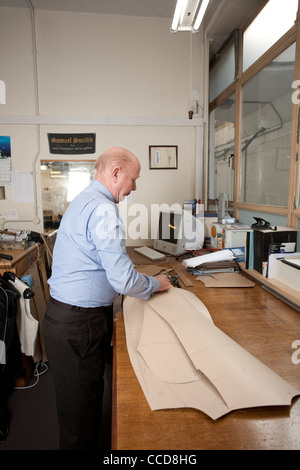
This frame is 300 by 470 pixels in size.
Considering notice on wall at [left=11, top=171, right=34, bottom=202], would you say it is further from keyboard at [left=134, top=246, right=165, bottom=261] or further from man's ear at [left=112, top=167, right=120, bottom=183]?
man's ear at [left=112, top=167, right=120, bottom=183]

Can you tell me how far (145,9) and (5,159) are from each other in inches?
80.2

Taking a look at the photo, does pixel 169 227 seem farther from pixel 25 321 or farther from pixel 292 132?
pixel 25 321

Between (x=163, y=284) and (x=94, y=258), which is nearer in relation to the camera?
(x=94, y=258)

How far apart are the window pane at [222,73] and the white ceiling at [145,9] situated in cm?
20

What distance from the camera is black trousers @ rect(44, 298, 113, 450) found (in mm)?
1237

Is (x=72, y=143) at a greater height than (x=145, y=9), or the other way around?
(x=145, y=9)

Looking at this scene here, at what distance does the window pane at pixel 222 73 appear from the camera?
2.83 metres

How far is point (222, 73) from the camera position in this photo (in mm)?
3084

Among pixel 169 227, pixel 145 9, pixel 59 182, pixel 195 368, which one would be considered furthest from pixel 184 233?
pixel 145 9

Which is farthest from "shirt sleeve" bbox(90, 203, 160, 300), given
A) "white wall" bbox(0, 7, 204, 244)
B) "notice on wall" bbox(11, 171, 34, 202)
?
"notice on wall" bbox(11, 171, 34, 202)

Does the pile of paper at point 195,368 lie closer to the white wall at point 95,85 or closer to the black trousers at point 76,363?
the black trousers at point 76,363

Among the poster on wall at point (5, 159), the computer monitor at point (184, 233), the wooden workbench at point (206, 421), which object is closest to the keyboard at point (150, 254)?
the computer monitor at point (184, 233)

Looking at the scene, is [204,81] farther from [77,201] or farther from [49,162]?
[77,201]

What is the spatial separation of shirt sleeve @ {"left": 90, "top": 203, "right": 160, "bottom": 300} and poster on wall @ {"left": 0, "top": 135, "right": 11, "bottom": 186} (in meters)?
2.19
